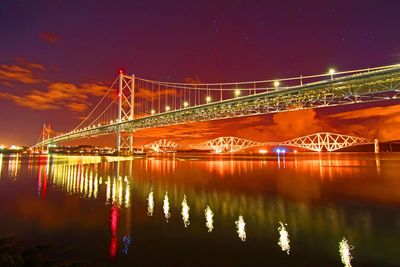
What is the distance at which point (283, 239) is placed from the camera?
634 centimetres

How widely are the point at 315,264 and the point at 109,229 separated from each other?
516 cm

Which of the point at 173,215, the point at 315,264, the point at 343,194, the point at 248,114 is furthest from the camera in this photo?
the point at 248,114

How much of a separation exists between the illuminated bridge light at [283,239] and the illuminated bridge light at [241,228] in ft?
2.94

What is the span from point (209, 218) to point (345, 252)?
383 cm

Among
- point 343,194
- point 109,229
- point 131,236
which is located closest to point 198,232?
point 131,236

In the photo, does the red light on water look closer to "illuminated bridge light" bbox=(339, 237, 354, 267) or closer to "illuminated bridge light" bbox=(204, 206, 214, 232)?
"illuminated bridge light" bbox=(204, 206, 214, 232)

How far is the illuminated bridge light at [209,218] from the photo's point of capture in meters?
7.26

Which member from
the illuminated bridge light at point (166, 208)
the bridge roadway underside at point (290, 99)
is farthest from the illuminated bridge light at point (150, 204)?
the bridge roadway underside at point (290, 99)

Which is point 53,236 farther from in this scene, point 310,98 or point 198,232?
point 310,98

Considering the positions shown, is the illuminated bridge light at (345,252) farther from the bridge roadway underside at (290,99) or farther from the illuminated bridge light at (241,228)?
the bridge roadway underside at (290,99)

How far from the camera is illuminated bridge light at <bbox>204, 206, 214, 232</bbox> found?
7.26 m

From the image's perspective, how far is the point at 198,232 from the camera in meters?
6.86

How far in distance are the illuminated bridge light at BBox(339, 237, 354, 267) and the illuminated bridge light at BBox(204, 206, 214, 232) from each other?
316 centimetres

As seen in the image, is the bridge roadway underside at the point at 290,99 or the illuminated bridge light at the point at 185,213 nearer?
the illuminated bridge light at the point at 185,213
